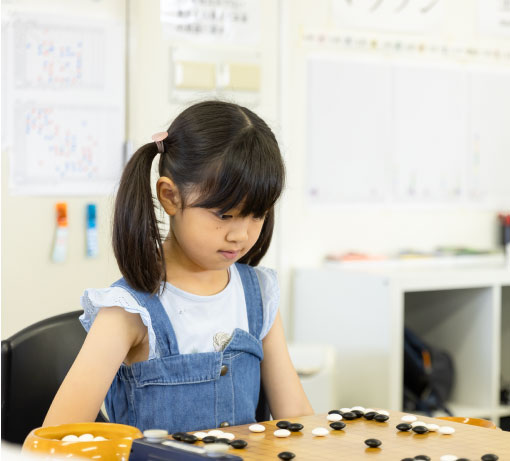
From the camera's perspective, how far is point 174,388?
1187 millimetres

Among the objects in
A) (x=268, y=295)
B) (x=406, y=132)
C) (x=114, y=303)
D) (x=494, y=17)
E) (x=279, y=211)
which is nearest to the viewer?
(x=114, y=303)

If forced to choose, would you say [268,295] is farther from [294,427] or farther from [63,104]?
[63,104]

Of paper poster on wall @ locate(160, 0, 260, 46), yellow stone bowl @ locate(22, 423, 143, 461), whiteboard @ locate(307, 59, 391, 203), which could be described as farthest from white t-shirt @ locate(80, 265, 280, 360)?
whiteboard @ locate(307, 59, 391, 203)

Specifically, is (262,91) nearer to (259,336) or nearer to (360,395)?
(360,395)

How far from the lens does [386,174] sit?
3010 millimetres

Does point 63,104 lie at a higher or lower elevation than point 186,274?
higher

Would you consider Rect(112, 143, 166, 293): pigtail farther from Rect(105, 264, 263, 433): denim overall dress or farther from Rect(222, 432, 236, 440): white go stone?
Rect(222, 432, 236, 440): white go stone

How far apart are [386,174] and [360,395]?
79 centimetres

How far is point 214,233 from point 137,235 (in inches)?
4.4

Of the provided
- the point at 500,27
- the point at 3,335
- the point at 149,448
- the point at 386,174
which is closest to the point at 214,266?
the point at 149,448

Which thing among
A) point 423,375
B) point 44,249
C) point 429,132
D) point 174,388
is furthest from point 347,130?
point 174,388

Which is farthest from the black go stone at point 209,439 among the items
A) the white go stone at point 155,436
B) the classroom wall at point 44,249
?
the classroom wall at point 44,249

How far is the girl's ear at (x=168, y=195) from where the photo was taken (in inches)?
48.0

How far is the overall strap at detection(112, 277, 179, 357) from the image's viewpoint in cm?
119
